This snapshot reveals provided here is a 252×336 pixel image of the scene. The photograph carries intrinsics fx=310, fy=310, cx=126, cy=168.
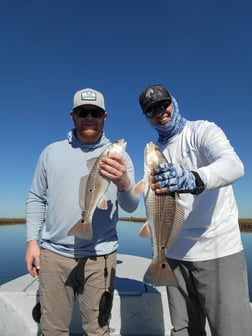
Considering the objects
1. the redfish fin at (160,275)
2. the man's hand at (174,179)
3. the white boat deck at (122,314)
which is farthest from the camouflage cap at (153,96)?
the white boat deck at (122,314)

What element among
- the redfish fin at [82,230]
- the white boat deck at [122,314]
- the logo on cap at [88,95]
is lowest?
the white boat deck at [122,314]

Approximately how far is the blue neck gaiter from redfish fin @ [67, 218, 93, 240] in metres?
1.50

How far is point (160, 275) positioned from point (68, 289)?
1.48 meters

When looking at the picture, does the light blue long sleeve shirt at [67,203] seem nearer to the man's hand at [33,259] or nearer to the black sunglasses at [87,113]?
the man's hand at [33,259]

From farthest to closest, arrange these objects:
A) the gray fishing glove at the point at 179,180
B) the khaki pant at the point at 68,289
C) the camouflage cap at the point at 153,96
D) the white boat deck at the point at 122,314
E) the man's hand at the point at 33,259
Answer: the white boat deck at the point at 122,314 → the man's hand at the point at 33,259 → the khaki pant at the point at 68,289 → the camouflage cap at the point at 153,96 → the gray fishing glove at the point at 179,180

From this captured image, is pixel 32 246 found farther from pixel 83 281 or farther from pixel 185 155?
pixel 185 155

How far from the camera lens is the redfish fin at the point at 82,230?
3848mm

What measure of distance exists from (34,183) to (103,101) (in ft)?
5.25

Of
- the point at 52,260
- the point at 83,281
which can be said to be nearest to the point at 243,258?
the point at 83,281

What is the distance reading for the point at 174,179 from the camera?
2.93 metres

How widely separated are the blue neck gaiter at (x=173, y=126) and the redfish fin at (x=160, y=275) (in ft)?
5.20

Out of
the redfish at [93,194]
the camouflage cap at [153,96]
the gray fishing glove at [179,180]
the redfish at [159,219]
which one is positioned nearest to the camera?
the gray fishing glove at [179,180]

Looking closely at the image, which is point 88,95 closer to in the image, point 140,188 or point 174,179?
point 140,188

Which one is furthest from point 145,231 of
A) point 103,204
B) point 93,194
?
point 93,194
